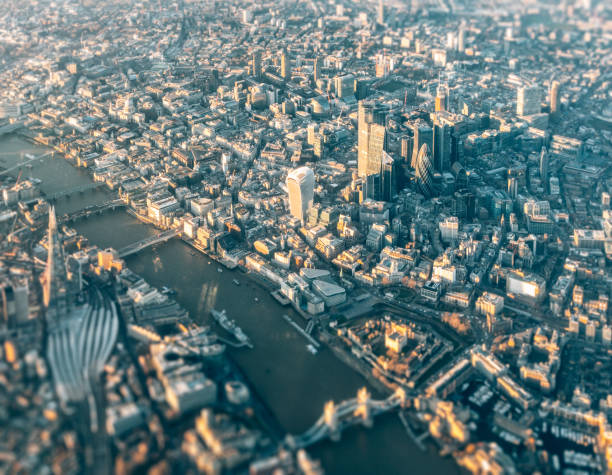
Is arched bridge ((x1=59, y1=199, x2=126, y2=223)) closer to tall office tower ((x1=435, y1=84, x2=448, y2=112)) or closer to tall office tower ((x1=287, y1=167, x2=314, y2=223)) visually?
tall office tower ((x1=287, y1=167, x2=314, y2=223))

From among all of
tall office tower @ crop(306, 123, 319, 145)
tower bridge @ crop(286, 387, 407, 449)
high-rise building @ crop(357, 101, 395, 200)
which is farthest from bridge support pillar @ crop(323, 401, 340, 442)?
tall office tower @ crop(306, 123, 319, 145)

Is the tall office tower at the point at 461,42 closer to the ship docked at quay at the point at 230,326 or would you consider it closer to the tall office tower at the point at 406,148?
the tall office tower at the point at 406,148

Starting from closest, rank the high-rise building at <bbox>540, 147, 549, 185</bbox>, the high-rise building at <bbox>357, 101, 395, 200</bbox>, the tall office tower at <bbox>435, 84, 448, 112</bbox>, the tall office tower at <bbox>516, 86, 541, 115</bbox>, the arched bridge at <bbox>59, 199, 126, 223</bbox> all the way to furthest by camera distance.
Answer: the arched bridge at <bbox>59, 199, 126, 223</bbox> < the high-rise building at <bbox>357, 101, 395, 200</bbox> < the high-rise building at <bbox>540, 147, 549, 185</bbox> < the tall office tower at <bbox>516, 86, 541, 115</bbox> < the tall office tower at <bbox>435, 84, 448, 112</bbox>

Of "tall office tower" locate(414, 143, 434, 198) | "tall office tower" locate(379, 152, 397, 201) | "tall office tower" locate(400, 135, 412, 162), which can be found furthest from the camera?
"tall office tower" locate(400, 135, 412, 162)

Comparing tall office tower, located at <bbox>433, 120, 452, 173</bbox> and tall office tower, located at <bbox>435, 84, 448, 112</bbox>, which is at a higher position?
tall office tower, located at <bbox>433, 120, 452, 173</bbox>

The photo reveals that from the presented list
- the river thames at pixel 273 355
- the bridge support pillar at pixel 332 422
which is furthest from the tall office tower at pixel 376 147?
the bridge support pillar at pixel 332 422

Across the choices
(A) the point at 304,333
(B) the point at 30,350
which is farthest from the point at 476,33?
(B) the point at 30,350

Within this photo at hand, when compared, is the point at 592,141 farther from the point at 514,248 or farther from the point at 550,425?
the point at 550,425
